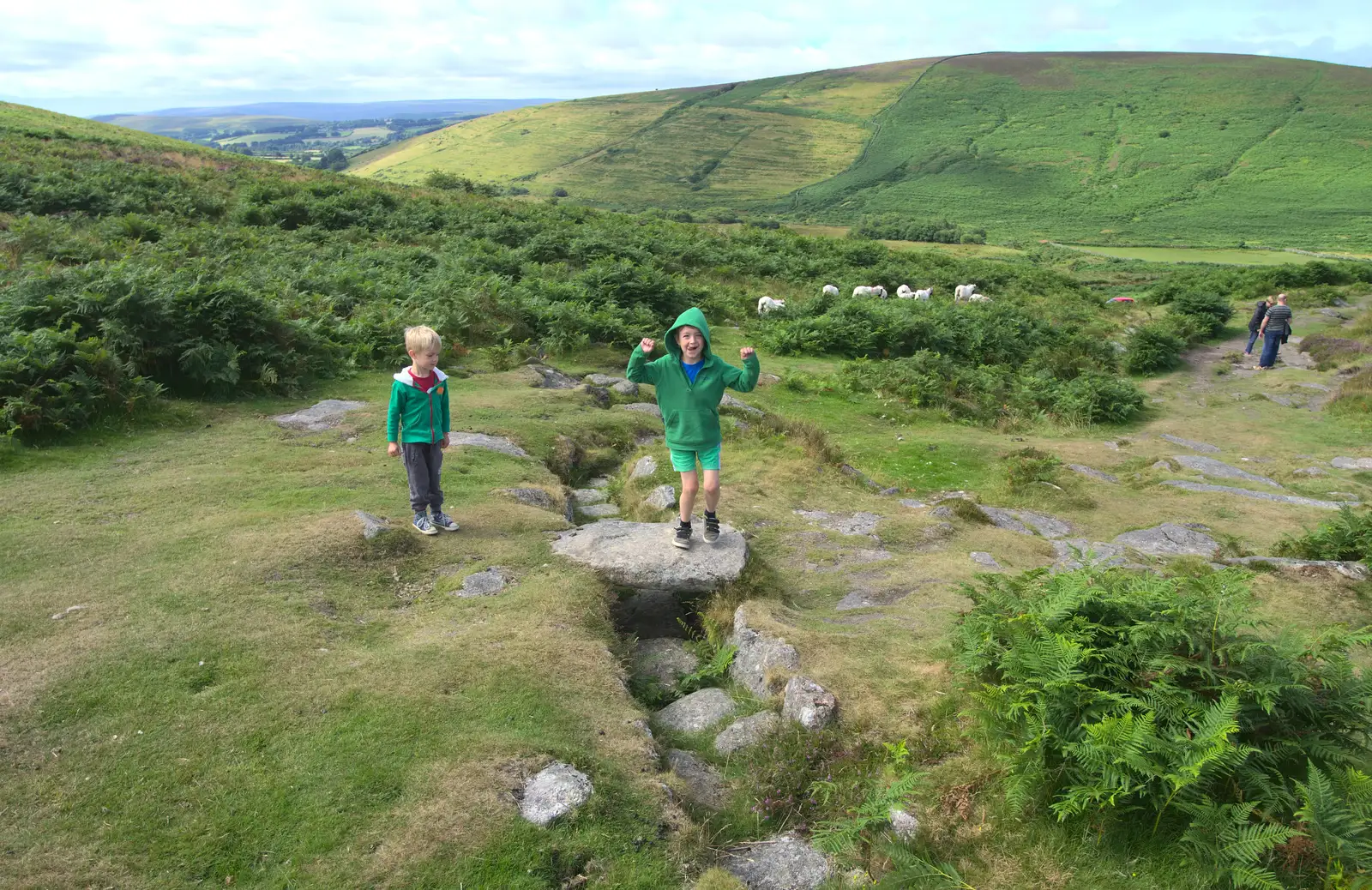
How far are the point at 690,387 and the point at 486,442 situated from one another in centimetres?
502

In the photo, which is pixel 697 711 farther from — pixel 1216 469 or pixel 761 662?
pixel 1216 469

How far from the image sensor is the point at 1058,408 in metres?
19.0

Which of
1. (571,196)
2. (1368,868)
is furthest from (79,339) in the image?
(571,196)

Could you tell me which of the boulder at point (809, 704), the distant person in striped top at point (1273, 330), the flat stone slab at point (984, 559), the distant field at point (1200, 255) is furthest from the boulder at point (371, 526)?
the distant field at point (1200, 255)

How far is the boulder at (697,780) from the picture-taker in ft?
18.1

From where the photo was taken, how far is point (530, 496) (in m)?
10.4

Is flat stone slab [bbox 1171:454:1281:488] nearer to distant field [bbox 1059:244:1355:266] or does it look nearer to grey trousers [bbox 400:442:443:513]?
grey trousers [bbox 400:442:443:513]

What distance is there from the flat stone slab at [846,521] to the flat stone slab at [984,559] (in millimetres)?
1315

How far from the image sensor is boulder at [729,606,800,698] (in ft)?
21.8

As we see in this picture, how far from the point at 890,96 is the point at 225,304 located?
16557 cm

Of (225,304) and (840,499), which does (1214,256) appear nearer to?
(840,499)

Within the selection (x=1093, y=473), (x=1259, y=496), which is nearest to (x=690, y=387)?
(x=1093, y=473)

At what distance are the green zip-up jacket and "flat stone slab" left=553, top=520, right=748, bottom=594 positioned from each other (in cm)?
190

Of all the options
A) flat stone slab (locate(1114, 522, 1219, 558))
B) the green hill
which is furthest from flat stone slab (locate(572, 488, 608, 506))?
the green hill
